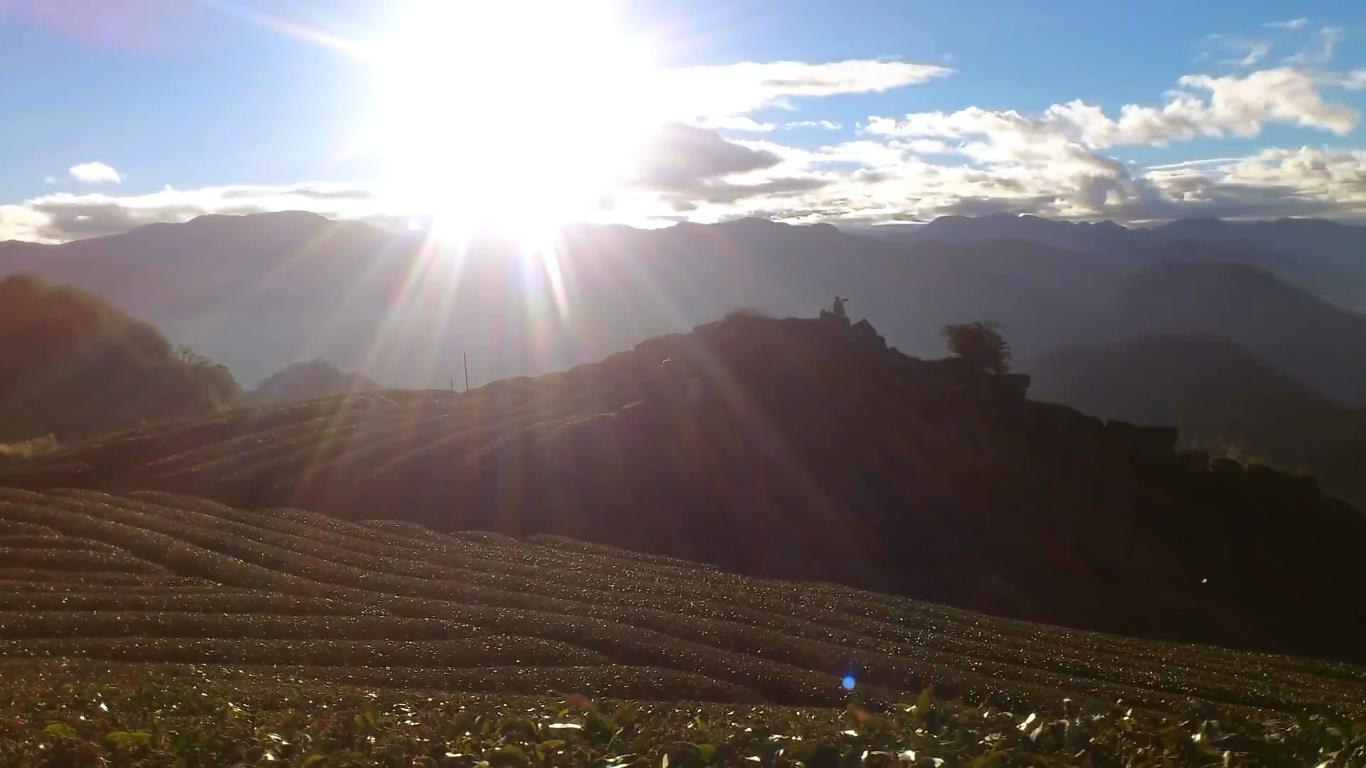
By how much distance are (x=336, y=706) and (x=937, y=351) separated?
150 m

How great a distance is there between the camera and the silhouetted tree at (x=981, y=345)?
54.3 metres

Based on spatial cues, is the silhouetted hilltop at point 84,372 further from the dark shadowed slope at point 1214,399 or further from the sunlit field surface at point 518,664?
the dark shadowed slope at point 1214,399

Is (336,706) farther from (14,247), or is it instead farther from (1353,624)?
(14,247)

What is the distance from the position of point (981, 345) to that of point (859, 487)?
18.9 metres

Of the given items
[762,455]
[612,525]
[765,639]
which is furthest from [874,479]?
[765,639]

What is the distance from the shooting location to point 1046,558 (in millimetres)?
37312

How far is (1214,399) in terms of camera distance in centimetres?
11044

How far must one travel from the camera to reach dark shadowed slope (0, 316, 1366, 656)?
35531 millimetres

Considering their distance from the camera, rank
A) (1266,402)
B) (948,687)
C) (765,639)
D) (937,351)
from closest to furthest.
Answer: (948,687), (765,639), (1266,402), (937,351)

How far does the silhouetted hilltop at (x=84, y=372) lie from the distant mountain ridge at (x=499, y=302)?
6159 cm

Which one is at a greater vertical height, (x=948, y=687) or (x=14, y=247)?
(x=14, y=247)

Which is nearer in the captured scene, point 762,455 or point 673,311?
point 762,455

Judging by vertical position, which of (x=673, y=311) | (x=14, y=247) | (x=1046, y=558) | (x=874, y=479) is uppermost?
(x=14, y=247)

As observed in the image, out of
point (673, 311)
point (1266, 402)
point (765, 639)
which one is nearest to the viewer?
point (765, 639)
